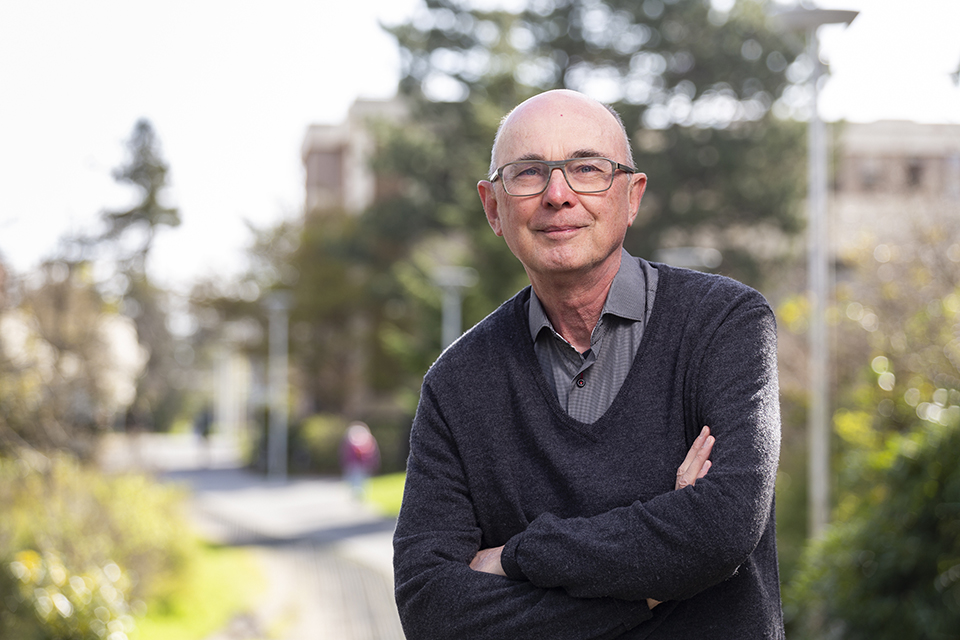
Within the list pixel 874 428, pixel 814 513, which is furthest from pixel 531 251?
pixel 814 513

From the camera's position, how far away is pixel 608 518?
1.93 m

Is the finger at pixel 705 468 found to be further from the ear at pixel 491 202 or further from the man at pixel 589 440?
the ear at pixel 491 202

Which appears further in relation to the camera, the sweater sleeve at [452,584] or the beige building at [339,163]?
the beige building at [339,163]

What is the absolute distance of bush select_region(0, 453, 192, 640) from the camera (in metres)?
6.94

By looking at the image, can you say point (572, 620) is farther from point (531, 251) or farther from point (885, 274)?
point (885, 274)

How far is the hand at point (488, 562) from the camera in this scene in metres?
2.07

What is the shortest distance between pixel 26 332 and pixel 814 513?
8688mm

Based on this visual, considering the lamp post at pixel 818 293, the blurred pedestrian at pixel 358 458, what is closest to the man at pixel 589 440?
the lamp post at pixel 818 293

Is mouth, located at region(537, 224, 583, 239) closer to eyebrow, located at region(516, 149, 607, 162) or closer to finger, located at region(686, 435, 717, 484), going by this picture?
eyebrow, located at region(516, 149, 607, 162)

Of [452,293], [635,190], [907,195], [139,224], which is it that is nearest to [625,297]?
[635,190]

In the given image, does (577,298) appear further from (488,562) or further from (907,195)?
(907,195)

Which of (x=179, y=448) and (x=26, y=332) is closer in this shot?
(x=26, y=332)

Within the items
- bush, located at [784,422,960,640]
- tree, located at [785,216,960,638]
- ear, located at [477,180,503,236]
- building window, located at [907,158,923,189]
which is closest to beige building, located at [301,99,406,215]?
building window, located at [907,158,923,189]

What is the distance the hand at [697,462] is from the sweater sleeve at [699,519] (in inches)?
0.7
